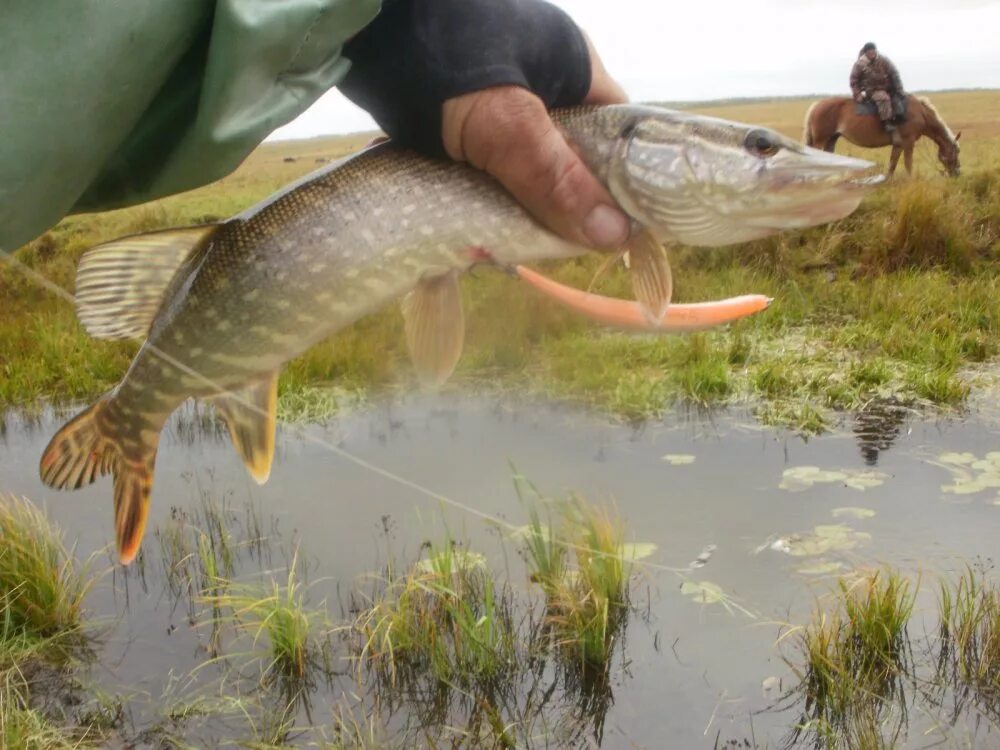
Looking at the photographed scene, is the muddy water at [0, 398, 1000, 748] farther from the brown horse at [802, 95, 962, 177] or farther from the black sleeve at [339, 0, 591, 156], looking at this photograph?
the brown horse at [802, 95, 962, 177]

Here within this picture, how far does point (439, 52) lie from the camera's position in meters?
1.37

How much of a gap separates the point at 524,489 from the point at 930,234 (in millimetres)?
4408

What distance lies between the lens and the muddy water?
9.85ft

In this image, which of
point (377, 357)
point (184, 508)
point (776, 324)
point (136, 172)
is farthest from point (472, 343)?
point (136, 172)

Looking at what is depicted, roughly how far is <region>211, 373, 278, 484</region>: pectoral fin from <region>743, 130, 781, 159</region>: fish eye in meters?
0.86

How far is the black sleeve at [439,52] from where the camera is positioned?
1351mm

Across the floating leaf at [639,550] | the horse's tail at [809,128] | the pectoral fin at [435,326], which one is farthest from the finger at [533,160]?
the horse's tail at [809,128]

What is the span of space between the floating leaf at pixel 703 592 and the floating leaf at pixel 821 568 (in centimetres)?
34

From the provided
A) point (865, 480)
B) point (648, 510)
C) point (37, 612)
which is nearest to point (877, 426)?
point (865, 480)

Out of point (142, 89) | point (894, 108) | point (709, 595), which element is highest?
point (894, 108)

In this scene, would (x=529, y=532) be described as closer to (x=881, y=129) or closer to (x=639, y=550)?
(x=639, y=550)

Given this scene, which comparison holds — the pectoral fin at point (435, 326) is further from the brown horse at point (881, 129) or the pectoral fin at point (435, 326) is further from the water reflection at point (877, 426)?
the brown horse at point (881, 129)

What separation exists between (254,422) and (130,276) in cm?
32

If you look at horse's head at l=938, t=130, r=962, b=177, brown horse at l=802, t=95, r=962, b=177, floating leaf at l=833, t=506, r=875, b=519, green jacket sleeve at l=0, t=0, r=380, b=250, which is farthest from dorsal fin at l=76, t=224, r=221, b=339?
horse's head at l=938, t=130, r=962, b=177
